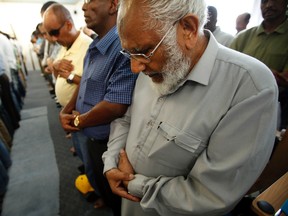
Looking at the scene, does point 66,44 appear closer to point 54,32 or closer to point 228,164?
point 54,32

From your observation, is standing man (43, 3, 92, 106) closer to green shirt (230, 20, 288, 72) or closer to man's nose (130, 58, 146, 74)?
man's nose (130, 58, 146, 74)

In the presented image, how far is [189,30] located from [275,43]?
1.82 meters

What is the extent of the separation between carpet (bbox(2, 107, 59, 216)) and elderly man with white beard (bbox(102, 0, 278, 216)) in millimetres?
1776

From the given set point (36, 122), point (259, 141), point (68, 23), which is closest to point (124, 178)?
point (259, 141)

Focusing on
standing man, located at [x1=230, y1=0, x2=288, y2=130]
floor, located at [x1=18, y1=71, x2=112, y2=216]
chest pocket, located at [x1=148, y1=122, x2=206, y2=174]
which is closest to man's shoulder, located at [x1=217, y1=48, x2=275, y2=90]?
chest pocket, located at [x1=148, y1=122, x2=206, y2=174]

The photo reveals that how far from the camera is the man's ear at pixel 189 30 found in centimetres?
68

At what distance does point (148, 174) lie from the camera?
0.94 meters

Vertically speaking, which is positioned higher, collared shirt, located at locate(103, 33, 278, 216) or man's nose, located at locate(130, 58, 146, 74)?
man's nose, located at locate(130, 58, 146, 74)

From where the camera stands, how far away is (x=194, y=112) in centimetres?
77

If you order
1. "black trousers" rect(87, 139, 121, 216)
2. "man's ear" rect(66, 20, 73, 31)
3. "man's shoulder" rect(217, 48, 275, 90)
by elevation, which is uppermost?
"man's ear" rect(66, 20, 73, 31)

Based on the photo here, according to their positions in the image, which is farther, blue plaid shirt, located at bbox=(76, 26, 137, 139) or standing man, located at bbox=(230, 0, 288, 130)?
standing man, located at bbox=(230, 0, 288, 130)

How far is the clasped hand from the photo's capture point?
39.3 inches

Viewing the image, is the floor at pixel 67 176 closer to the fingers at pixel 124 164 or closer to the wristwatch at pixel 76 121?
the wristwatch at pixel 76 121

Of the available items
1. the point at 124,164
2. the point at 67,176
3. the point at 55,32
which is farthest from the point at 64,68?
the point at 67,176
